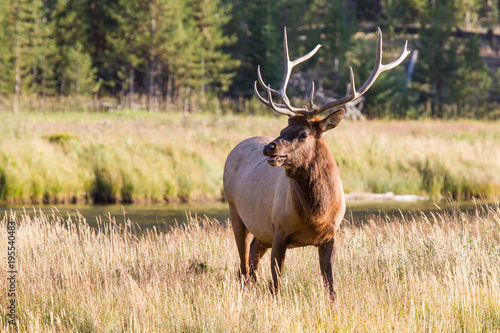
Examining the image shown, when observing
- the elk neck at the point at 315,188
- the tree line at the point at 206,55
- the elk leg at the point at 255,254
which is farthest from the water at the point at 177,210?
the tree line at the point at 206,55

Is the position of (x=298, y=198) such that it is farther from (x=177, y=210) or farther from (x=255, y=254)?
(x=177, y=210)

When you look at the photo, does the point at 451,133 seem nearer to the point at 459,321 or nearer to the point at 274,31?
the point at 459,321

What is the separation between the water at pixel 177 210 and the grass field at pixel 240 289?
4575 mm

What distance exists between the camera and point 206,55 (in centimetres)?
4225

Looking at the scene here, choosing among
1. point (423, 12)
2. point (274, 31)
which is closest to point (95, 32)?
point (274, 31)

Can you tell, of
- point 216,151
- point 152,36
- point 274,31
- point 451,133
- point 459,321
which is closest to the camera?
point 459,321

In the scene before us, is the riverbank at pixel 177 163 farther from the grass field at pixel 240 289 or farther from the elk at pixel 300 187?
the elk at pixel 300 187

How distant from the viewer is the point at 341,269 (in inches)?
272

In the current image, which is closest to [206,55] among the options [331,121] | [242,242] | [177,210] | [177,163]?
[177,163]

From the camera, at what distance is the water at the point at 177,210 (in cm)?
1278

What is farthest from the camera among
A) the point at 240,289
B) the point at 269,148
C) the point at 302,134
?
the point at 240,289

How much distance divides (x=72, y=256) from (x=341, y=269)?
2.80 metres

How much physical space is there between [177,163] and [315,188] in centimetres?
1158

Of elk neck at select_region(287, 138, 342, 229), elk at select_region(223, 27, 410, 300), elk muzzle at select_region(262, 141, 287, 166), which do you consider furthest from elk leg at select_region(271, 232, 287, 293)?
elk muzzle at select_region(262, 141, 287, 166)
